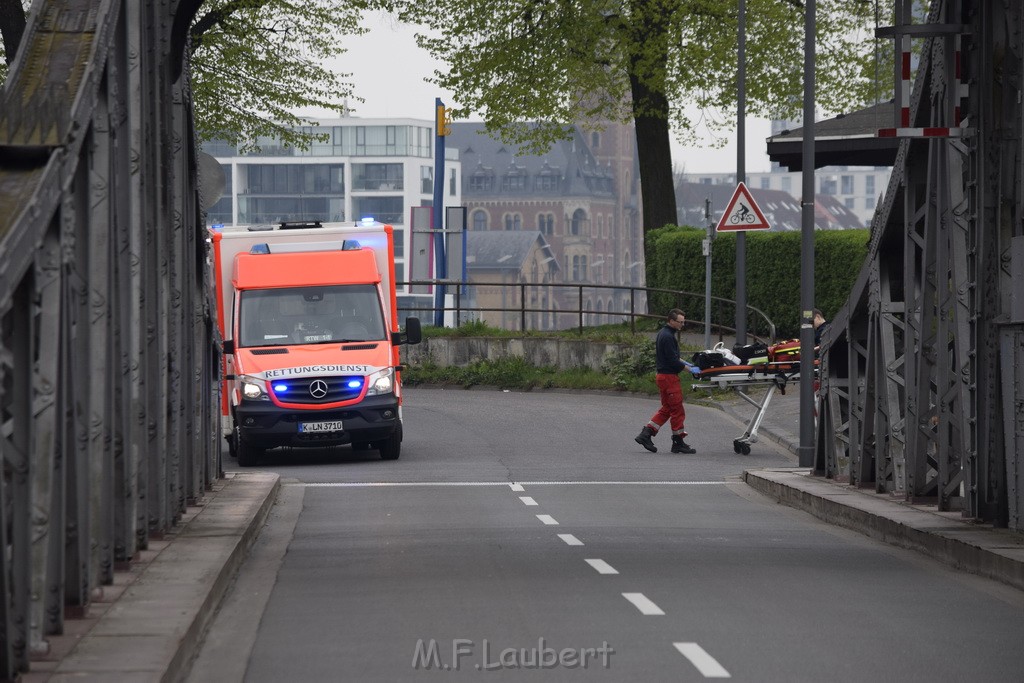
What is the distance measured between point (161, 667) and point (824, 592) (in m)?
4.56

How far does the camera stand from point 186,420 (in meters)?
13.6

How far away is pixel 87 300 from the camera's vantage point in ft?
26.4

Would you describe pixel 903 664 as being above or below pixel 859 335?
below

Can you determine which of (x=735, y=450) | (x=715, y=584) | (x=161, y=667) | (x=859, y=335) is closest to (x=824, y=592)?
(x=715, y=584)

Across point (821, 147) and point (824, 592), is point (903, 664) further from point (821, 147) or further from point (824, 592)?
point (821, 147)

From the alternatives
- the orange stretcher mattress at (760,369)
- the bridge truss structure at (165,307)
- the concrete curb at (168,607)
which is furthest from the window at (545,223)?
the concrete curb at (168,607)

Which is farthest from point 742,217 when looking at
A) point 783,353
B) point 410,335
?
point 410,335

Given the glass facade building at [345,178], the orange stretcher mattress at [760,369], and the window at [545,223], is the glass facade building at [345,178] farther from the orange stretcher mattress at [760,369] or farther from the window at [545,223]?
the orange stretcher mattress at [760,369]

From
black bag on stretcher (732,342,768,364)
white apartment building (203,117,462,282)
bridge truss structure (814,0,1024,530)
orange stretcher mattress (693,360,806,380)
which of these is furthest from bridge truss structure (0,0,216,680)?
white apartment building (203,117,462,282)

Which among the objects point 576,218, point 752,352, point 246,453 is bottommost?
point 246,453

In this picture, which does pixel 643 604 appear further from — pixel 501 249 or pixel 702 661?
pixel 501 249

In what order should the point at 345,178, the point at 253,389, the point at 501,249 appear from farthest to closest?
the point at 501,249
the point at 345,178
the point at 253,389

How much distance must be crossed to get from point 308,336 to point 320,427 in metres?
1.33

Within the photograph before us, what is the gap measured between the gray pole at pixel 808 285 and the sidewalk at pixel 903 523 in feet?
2.86
